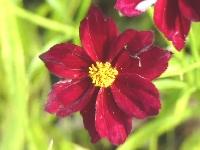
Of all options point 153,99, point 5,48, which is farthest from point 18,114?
point 153,99

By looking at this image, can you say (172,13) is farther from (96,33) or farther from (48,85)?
(48,85)

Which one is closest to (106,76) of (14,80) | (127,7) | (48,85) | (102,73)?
(102,73)

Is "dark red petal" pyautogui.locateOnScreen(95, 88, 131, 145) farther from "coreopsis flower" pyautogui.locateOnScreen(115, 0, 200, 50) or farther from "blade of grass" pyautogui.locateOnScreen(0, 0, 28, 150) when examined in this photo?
"blade of grass" pyautogui.locateOnScreen(0, 0, 28, 150)

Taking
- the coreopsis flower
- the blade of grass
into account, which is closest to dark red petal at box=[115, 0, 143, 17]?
the coreopsis flower

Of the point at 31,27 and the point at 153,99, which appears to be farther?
the point at 31,27

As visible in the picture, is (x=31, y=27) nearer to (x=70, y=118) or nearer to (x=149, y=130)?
(x=70, y=118)
